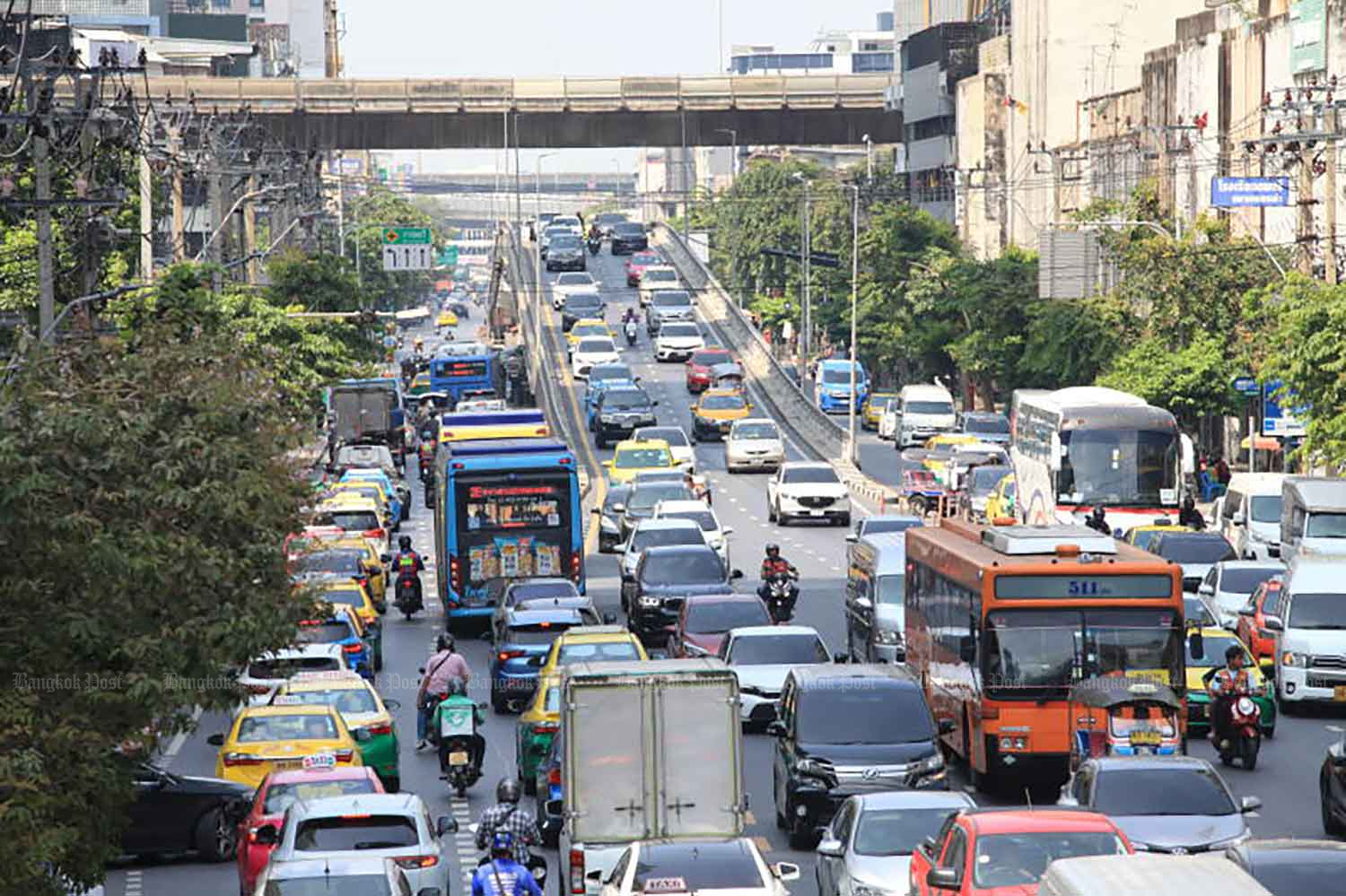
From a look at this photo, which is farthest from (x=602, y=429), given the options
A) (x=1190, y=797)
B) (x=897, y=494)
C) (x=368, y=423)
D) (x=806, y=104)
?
(x=1190, y=797)

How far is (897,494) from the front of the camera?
Answer: 66.5 meters

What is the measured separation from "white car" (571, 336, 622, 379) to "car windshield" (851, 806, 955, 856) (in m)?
77.8

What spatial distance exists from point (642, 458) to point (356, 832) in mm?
44831

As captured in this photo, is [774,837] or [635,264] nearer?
[774,837]

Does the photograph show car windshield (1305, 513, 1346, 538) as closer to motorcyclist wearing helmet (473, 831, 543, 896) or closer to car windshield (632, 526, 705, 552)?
car windshield (632, 526, 705, 552)

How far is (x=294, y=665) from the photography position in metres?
30.9

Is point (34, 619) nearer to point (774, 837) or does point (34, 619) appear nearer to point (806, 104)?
point (774, 837)

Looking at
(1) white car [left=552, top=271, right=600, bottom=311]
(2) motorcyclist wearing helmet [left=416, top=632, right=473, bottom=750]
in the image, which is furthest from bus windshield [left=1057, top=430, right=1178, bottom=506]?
(1) white car [left=552, top=271, right=600, bottom=311]

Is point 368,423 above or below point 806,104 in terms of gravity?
below

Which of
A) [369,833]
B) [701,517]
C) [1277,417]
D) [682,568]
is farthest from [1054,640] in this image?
[1277,417]

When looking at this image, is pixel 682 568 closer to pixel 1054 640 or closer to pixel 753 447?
pixel 1054 640

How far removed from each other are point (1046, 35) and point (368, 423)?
41056 mm

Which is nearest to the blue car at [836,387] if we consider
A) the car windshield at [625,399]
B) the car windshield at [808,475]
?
the car windshield at [625,399]

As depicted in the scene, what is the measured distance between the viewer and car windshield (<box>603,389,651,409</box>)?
81.1 m
